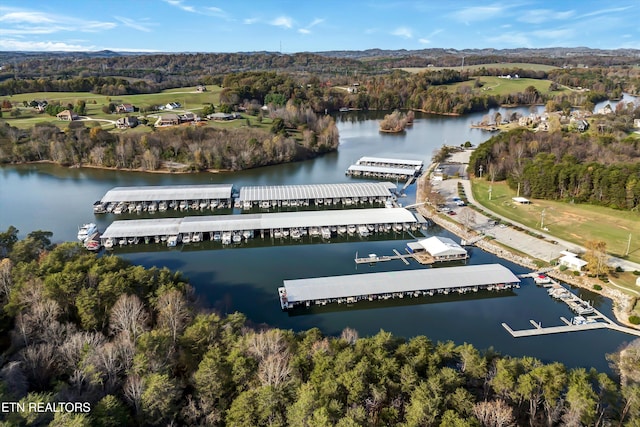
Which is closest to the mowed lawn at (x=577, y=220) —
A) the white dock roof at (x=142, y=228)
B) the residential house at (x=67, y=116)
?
the white dock roof at (x=142, y=228)

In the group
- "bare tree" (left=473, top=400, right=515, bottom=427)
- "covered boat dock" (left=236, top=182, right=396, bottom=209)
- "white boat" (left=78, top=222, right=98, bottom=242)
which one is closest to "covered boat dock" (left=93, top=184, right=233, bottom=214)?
"covered boat dock" (left=236, top=182, right=396, bottom=209)

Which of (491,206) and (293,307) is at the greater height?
(491,206)

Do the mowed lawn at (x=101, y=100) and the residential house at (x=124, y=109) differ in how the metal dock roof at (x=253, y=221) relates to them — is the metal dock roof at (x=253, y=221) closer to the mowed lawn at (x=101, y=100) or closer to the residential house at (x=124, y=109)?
the mowed lawn at (x=101, y=100)

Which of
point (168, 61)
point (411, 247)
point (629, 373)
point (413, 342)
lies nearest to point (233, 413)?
point (413, 342)

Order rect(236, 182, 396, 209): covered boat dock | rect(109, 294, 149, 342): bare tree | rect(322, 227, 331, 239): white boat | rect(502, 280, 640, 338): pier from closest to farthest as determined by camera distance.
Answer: rect(109, 294, 149, 342): bare tree
rect(502, 280, 640, 338): pier
rect(322, 227, 331, 239): white boat
rect(236, 182, 396, 209): covered boat dock

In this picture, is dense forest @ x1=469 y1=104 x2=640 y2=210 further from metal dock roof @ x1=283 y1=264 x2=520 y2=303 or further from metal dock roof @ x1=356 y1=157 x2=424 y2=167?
metal dock roof @ x1=283 y1=264 x2=520 y2=303

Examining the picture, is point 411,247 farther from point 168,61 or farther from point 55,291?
point 168,61
